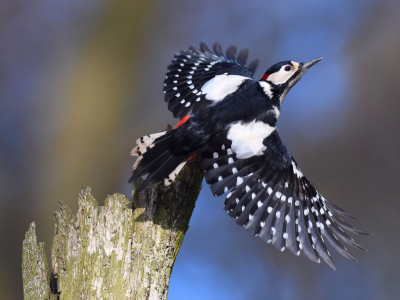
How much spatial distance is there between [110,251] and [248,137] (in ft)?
4.03

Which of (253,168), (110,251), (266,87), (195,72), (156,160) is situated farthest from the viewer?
(195,72)

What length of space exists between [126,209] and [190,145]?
0.62m

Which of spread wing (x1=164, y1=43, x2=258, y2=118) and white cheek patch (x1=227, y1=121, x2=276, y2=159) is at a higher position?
spread wing (x1=164, y1=43, x2=258, y2=118)

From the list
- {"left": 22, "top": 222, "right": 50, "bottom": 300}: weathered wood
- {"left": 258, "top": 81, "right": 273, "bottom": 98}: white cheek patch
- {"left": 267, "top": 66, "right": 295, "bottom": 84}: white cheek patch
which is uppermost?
{"left": 267, "top": 66, "right": 295, "bottom": 84}: white cheek patch

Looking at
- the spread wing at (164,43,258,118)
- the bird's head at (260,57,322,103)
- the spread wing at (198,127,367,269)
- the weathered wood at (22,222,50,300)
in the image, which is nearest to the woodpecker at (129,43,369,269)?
the spread wing at (198,127,367,269)

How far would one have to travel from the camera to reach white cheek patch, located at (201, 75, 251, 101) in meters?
3.44

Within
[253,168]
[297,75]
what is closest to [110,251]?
[253,168]

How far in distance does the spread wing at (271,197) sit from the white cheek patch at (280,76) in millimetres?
A: 562

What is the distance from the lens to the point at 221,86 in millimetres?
3545

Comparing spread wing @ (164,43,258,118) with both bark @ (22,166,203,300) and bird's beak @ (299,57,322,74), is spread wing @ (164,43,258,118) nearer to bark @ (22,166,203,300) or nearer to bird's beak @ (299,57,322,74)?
bird's beak @ (299,57,322,74)

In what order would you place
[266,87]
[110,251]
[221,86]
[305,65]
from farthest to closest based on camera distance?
[305,65] → [221,86] → [266,87] → [110,251]

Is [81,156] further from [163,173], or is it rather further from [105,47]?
[163,173]

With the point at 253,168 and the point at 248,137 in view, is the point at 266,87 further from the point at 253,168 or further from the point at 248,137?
the point at 253,168

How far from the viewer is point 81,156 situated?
543 centimetres
